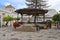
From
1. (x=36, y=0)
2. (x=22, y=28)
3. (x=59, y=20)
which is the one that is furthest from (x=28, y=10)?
(x=36, y=0)

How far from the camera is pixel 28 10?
23375 millimetres

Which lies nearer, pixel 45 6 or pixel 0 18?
pixel 0 18

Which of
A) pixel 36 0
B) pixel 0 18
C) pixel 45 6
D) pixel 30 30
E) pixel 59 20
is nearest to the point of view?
pixel 30 30

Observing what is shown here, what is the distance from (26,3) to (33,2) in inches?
135

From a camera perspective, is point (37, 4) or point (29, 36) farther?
point (37, 4)

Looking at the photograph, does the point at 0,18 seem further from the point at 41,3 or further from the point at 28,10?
the point at 41,3

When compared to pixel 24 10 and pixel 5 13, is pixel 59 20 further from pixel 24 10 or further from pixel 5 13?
pixel 5 13

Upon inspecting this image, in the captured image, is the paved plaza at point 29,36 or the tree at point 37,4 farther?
the tree at point 37,4

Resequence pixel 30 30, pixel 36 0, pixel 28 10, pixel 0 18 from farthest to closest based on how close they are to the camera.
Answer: pixel 36 0 → pixel 0 18 → pixel 28 10 → pixel 30 30

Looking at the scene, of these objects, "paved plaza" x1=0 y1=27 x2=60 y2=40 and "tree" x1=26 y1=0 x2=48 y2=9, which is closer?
"paved plaza" x1=0 y1=27 x2=60 y2=40

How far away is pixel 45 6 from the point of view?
5862cm

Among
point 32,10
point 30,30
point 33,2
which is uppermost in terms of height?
point 33,2

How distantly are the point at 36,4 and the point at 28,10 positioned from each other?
3237 centimetres

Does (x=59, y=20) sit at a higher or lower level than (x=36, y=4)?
lower
